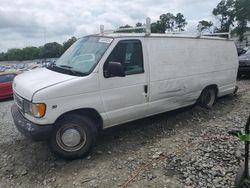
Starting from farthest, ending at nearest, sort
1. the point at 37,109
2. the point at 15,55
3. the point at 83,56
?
the point at 15,55, the point at 83,56, the point at 37,109

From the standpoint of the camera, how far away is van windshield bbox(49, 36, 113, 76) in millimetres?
4703

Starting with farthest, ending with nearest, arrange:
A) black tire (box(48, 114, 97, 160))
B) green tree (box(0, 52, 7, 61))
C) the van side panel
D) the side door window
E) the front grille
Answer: green tree (box(0, 52, 7, 61))
the van side panel
the side door window
the front grille
black tire (box(48, 114, 97, 160))

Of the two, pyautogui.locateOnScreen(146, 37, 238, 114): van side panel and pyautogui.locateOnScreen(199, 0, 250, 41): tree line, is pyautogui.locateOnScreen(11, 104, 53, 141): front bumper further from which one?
pyautogui.locateOnScreen(199, 0, 250, 41): tree line

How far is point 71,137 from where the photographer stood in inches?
176

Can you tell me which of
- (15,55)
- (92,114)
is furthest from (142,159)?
(15,55)

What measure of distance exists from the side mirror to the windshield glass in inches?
9.5

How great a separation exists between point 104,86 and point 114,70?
34 centimetres

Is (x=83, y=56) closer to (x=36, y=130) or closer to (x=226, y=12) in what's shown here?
(x=36, y=130)

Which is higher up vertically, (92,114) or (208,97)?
(92,114)

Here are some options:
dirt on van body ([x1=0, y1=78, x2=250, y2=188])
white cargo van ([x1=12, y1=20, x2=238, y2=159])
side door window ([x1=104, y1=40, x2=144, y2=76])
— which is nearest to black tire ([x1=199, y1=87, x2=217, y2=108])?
white cargo van ([x1=12, y1=20, x2=238, y2=159])

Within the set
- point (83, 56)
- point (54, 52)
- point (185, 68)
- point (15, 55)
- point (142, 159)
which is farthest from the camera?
point (15, 55)

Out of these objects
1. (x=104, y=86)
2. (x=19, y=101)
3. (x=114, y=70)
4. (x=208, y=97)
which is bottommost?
(x=208, y=97)

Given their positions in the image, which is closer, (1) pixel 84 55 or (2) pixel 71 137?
(2) pixel 71 137

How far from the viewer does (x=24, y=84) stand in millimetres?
4598
